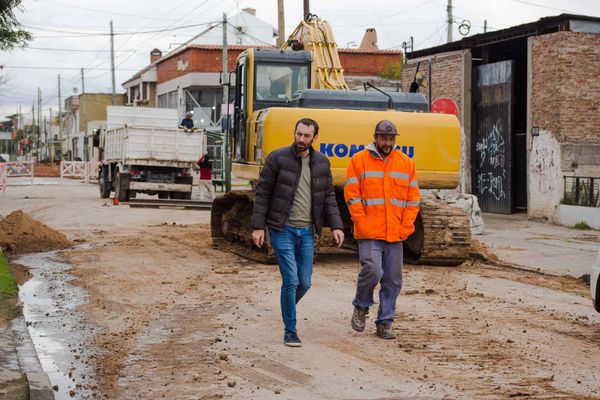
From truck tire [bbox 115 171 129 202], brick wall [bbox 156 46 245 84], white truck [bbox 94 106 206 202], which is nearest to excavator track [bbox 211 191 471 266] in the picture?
white truck [bbox 94 106 206 202]

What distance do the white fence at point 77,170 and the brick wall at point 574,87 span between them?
40908 mm

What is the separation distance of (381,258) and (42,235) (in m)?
10.9

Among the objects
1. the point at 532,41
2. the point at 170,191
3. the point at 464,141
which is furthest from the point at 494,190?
the point at 170,191

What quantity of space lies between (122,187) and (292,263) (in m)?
23.0

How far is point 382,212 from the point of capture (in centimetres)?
909

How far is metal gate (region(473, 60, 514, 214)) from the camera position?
93.0ft

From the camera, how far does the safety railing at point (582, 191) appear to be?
2367 centimetres

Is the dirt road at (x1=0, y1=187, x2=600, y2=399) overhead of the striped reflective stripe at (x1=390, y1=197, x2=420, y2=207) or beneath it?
beneath

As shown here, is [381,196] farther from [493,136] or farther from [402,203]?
[493,136]

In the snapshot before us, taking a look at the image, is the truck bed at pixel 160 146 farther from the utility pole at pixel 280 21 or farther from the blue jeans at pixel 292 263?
the blue jeans at pixel 292 263

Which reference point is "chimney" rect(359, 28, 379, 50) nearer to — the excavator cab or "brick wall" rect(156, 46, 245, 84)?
"brick wall" rect(156, 46, 245, 84)

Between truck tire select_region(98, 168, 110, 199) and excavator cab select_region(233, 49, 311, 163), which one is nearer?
excavator cab select_region(233, 49, 311, 163)

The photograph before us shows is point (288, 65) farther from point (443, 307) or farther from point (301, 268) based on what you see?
point (301, 268)

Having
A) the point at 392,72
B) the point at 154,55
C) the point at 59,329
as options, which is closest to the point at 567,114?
the point at 59,329
